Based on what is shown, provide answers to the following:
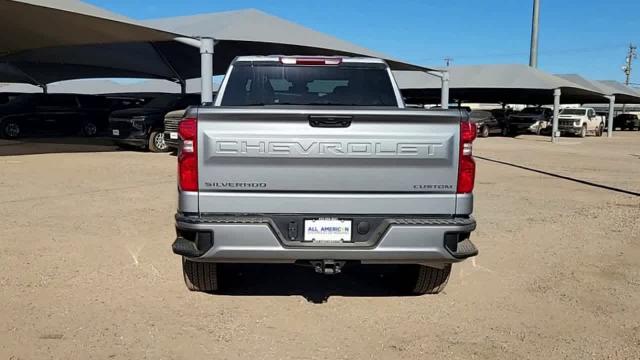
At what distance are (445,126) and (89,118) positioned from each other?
23.3m

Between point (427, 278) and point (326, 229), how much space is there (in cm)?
132

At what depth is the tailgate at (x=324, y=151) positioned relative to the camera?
3820mm

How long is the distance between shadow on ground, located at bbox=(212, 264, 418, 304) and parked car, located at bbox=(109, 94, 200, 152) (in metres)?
12.7

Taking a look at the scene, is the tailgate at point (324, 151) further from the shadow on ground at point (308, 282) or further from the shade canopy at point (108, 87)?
the shade canopy at point (108, 87)

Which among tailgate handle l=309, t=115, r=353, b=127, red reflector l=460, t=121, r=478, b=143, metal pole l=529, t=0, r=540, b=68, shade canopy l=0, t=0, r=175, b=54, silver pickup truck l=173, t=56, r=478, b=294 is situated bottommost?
silver pickup truck l=173, t=56, r=478, b=294

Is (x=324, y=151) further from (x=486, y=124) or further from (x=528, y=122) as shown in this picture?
(x=528, y=122)

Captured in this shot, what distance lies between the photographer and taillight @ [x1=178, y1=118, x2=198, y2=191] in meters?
3.82

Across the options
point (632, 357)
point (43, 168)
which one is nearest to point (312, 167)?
point (632, 357)

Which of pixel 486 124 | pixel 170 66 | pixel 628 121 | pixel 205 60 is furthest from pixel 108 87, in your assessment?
pixel 628 121

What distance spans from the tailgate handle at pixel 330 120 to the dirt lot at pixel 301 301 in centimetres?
147

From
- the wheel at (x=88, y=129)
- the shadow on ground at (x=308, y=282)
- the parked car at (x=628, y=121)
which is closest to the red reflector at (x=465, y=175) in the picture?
the shadow on ground at (x=308, y=282)

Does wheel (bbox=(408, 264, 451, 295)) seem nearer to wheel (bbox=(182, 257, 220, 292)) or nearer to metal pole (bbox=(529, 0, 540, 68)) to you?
wheel (bbox=(182, 257, 220, 292))

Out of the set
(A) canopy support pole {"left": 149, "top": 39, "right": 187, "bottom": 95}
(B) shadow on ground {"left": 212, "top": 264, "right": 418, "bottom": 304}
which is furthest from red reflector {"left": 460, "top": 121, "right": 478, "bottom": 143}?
(A) canopy support pole {"left": 149, "top": 39, "right": 187, "bottom": 95}

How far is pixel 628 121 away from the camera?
5562 cm
